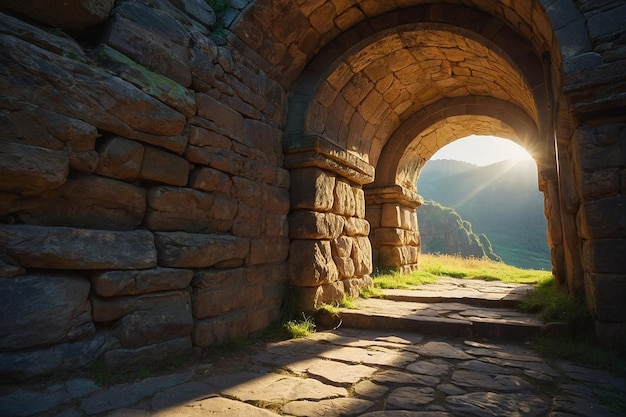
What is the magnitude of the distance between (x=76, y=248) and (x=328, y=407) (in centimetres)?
183

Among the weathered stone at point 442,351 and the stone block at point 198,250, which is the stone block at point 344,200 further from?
the weathered stone at point 442,351

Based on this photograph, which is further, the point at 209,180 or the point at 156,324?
the point at 209,180

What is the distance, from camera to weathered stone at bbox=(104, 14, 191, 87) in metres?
2.62

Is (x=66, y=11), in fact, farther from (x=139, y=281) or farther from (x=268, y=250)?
(x=268, y=250)

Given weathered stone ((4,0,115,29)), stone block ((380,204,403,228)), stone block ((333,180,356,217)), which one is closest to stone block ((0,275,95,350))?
weathered stone ((4,0,115,29))

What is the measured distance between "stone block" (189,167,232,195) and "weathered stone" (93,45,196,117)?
0.50m

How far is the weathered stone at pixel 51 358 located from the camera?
194cm

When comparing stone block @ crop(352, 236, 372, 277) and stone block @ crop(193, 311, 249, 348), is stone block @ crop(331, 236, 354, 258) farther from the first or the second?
stone block @ crop(193, 311, 249, 348)

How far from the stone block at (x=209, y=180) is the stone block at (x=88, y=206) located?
19.2 inches

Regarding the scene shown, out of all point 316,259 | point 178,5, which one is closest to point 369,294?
point 316,259

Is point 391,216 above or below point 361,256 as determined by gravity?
above

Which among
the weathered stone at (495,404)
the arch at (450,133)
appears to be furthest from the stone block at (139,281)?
the arch at (450,133)

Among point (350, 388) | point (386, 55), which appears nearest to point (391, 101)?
point (386, 55)

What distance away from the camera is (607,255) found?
8.97 ft
